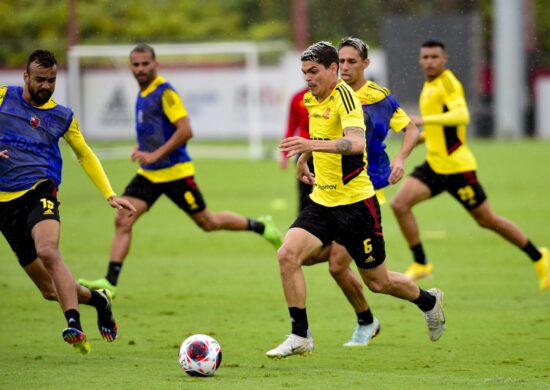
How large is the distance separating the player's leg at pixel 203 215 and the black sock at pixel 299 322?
155 inches

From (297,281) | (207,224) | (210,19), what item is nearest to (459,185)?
(207,224)

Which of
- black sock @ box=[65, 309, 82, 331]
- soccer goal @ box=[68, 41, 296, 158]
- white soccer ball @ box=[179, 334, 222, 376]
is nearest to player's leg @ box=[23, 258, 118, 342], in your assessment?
black sock @ box=[65, 309, 82, 331]

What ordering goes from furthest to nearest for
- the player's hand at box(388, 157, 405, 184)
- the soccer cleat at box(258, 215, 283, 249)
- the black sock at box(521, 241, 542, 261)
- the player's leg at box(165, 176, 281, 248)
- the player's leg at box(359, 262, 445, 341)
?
the soccer cleat at box(258, 215, 283, 249)
the black sock at box(521, 241, 542, 261)
the player's leg at box(165, 176, 281, 248)
the player's hand at box(388, 157, 405, 184)
the player's leg at box(359, 262, 445, 341)

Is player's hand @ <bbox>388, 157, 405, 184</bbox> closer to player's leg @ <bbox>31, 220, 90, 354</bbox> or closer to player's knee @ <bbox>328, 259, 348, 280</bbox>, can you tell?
player's knee @ <bbox>328, 259, 348, 280</bbox>

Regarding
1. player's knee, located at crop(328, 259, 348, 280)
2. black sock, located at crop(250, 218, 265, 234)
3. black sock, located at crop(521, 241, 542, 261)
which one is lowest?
black sock, located at crop(521, 241, 542, 261)

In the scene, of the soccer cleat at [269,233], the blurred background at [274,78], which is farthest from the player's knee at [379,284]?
the blurred background at [274,78]

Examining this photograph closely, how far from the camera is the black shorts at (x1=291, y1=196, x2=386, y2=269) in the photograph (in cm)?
809

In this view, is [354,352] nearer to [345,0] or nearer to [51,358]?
[51,358]

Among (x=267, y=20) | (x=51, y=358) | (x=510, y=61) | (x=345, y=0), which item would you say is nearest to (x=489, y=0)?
(x=345, y=0)

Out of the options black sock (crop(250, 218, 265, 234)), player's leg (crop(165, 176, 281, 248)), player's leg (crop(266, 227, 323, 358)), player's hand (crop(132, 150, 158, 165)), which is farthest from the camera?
black sock (crop(250, 218, 265, 234))

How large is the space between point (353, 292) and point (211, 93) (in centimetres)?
2881

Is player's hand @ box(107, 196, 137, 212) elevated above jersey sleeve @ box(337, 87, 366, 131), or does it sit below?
below

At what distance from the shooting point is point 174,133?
1149 cm

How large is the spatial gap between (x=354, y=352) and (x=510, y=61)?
30878 mm
